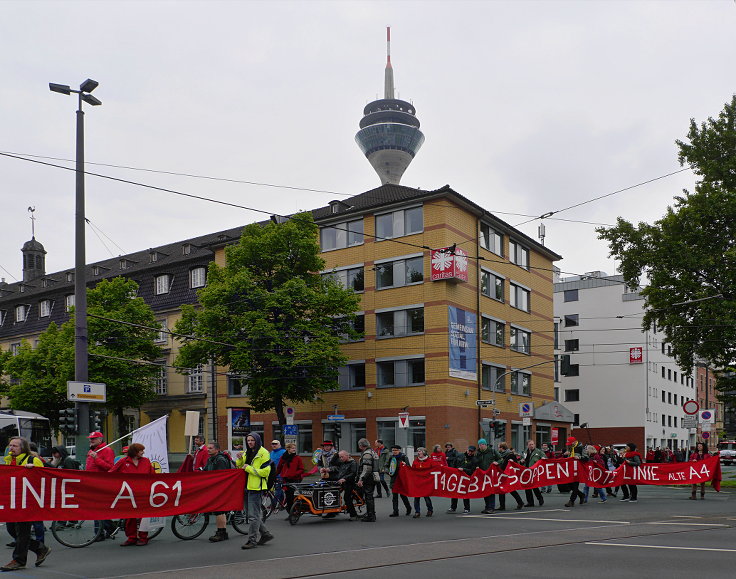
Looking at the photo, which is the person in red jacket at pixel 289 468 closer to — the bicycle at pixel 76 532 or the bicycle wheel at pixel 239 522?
the bicycle wheel at pixel 239 522

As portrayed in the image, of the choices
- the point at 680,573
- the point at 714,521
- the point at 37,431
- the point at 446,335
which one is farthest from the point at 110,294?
the point at 680,573

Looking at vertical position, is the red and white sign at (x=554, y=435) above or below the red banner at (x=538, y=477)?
below

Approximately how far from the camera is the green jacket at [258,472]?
13.2m

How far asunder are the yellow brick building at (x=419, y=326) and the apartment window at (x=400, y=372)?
55mm

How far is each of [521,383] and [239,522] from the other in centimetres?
3735

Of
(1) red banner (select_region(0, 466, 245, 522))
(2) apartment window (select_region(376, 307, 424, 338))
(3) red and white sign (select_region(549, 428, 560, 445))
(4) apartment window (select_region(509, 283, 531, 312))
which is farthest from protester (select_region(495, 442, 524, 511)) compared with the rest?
(3) red and white sign (select_region(549, 428, 560, 445))

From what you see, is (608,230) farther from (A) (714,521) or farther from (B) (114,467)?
(B) (114,467)

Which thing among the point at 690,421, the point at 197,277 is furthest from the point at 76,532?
the point at 197,277

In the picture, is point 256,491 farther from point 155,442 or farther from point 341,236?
point 341,236

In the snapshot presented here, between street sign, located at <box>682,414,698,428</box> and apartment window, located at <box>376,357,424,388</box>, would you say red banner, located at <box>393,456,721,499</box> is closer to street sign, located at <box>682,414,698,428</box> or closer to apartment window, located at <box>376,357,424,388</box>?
street sign, located at <box>682,414,698,428</box>

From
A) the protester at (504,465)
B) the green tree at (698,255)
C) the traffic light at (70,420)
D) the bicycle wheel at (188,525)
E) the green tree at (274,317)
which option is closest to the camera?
the bicycle wheel at (188,525)

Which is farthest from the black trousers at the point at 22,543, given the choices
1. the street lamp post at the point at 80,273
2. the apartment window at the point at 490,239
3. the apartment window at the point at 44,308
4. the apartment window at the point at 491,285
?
the apartment window at the point at 44,308

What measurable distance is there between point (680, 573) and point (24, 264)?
82174 millimetres

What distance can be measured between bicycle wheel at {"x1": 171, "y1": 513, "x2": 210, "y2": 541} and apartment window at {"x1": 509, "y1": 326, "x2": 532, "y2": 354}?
120 ft
